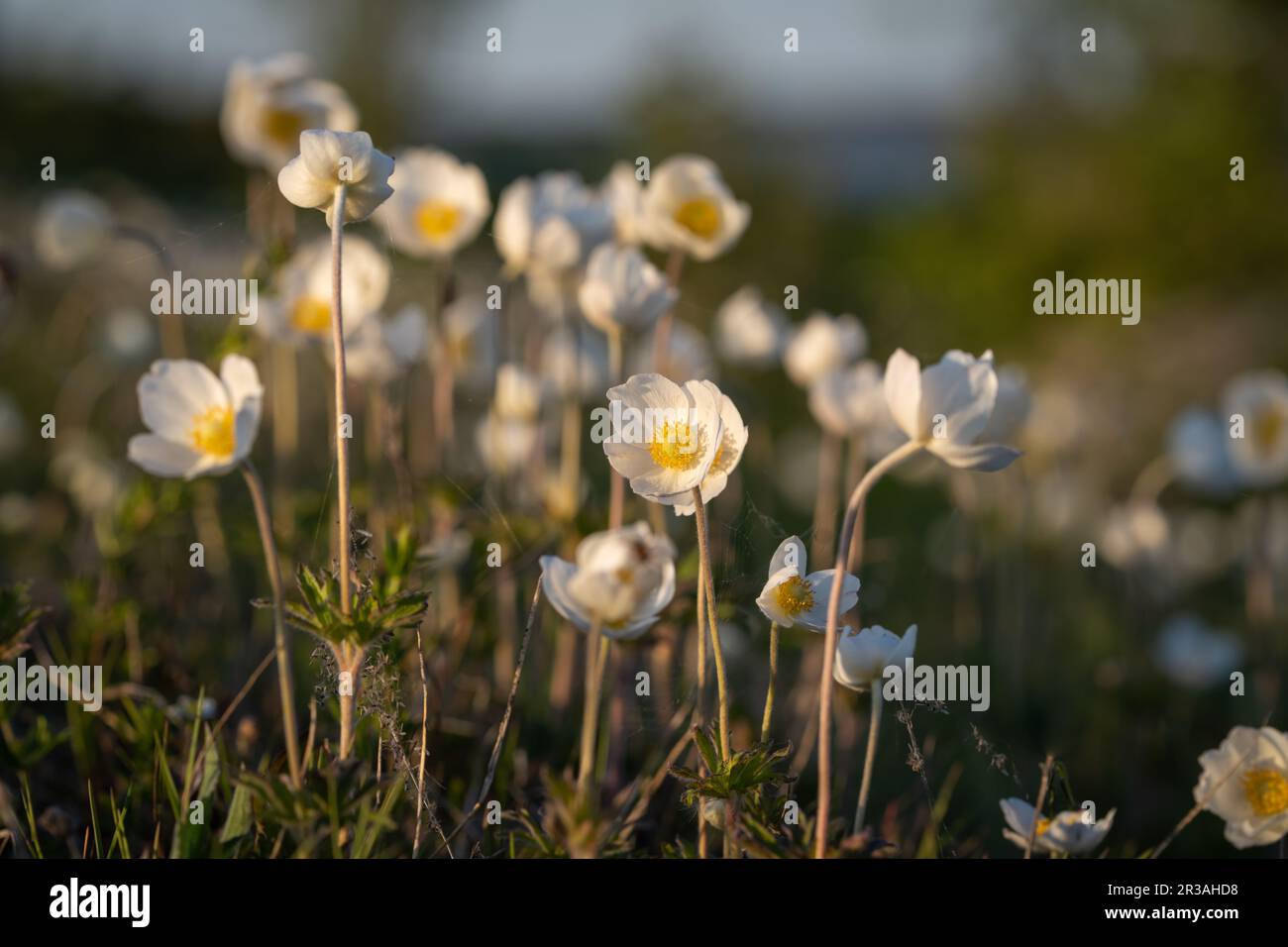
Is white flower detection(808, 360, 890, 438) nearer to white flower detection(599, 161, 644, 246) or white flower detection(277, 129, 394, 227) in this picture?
white flower detection(599, 161, 644, 246)

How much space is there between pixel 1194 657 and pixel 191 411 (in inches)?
98.5

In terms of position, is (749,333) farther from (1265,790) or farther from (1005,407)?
(1265,790)

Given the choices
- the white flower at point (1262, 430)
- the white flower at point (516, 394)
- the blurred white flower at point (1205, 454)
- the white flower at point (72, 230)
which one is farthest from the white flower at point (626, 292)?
the blurred white flower at point (1205, 454)

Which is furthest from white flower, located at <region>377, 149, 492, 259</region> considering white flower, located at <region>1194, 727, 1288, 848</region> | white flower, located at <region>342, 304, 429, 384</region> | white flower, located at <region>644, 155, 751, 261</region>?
white flower, located at <region>1194, 727, 1288, 848</region>

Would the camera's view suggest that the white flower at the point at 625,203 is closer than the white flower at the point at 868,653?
No

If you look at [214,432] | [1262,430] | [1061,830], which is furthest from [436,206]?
[1262,430]

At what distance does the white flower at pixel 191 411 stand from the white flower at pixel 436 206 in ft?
2.32

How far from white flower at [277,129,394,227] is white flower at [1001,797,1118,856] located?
1080mm

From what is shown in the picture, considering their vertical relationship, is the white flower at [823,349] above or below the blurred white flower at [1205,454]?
above

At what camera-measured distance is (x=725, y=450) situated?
1.47m

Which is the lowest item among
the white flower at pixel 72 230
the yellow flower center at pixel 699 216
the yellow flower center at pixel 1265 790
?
the yellow flower center at pixel 1265 790

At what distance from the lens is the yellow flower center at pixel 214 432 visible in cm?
165

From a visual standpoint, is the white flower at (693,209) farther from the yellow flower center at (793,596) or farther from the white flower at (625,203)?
the yellow flower center at (793,596)
